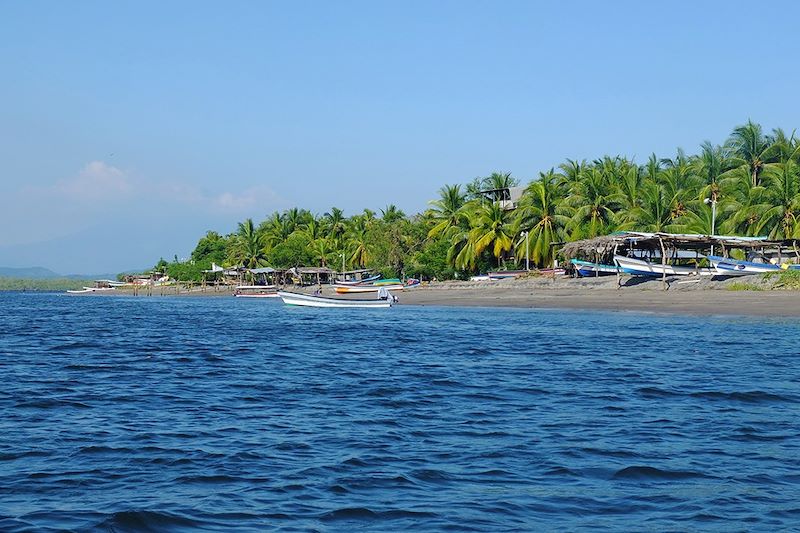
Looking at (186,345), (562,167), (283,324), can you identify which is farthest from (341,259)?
(186,345)

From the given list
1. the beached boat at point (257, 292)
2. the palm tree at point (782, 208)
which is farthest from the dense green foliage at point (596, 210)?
the beached boat at point (257, 292)

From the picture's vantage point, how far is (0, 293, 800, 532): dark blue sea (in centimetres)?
754

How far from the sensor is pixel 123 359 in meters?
21.6

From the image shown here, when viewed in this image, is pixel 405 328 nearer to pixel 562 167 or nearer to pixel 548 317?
pixel 548 317

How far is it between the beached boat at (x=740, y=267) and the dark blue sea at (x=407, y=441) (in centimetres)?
2633

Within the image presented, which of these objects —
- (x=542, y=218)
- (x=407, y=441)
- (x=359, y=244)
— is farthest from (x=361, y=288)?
(x=407, y=441)

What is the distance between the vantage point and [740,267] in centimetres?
4709

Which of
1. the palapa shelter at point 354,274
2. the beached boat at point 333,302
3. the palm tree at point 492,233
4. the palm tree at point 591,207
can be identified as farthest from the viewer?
the palapa shelter at point 354,274

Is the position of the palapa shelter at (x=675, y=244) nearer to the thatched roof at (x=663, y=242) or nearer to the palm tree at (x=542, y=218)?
the thatched roof at (x=663, y=242)

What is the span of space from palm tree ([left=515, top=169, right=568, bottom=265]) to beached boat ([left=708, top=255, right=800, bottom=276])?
16.5 m

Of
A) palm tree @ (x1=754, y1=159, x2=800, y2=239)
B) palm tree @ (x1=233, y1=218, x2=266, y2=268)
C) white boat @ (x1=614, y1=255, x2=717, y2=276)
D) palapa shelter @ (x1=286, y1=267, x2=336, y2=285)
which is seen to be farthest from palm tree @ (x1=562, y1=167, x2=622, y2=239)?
palm tree @ (x1=233, y1=218, x2=266, y2=268)

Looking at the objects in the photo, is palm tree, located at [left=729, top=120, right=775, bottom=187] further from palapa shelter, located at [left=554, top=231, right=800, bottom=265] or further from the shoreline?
the shoreline

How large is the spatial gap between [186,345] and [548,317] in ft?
58.9

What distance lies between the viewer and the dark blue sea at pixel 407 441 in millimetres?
7543
